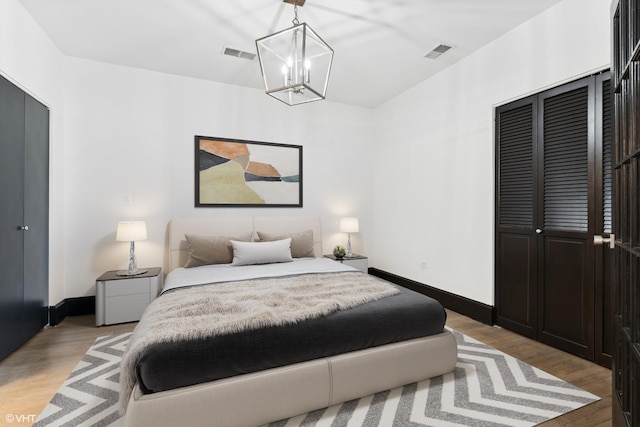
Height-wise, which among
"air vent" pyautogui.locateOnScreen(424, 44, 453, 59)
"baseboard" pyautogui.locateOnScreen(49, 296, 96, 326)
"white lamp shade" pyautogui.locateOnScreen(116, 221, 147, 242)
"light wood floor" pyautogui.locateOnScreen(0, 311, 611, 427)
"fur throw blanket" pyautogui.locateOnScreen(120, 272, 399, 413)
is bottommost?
"light wood floor" pyautogui.locateOnScreen(0, 311, 611, 427)

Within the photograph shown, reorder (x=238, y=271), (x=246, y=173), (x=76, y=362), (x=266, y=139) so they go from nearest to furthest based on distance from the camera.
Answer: (x=76, y=362), (x=238, y=271), (x=246, y=173), (x=266, y=139)

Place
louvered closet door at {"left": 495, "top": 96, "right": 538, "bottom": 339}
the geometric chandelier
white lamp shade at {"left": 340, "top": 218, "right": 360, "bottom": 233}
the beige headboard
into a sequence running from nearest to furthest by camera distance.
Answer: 1. the geometric chandelier
2. louvered closet door at {"left": 495, "top": 96, "right": 538, "bottom": 339}
3. the beige headboard
4. white lamp shade at {"left": 340, "top": 218, "right": 360, "bottom": 233}

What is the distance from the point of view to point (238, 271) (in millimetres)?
3107

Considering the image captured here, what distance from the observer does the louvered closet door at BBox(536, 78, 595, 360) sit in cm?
239

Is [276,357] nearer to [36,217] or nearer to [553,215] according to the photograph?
[553,215]

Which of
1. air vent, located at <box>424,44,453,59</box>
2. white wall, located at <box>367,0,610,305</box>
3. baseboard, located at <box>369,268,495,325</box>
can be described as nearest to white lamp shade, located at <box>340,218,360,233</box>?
white wall, located at <box>367,0,610,305</box>

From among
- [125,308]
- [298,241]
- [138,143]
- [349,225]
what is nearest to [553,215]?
[349,225]

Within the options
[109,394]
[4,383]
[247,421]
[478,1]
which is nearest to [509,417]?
[247,421]

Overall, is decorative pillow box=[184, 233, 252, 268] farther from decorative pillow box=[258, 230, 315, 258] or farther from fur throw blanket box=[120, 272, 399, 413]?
fur throw blanket box=[120, 272, 399, 413]

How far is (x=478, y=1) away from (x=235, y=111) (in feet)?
9.57

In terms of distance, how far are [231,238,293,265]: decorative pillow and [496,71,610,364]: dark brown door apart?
2.25 meters

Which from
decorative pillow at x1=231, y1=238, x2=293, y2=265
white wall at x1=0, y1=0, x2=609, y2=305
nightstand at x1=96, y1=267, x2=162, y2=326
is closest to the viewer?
white wall at x1=0, y1=0, x2=609, y2=305

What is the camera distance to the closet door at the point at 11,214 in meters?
2.37

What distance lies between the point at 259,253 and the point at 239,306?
1.46 metres
